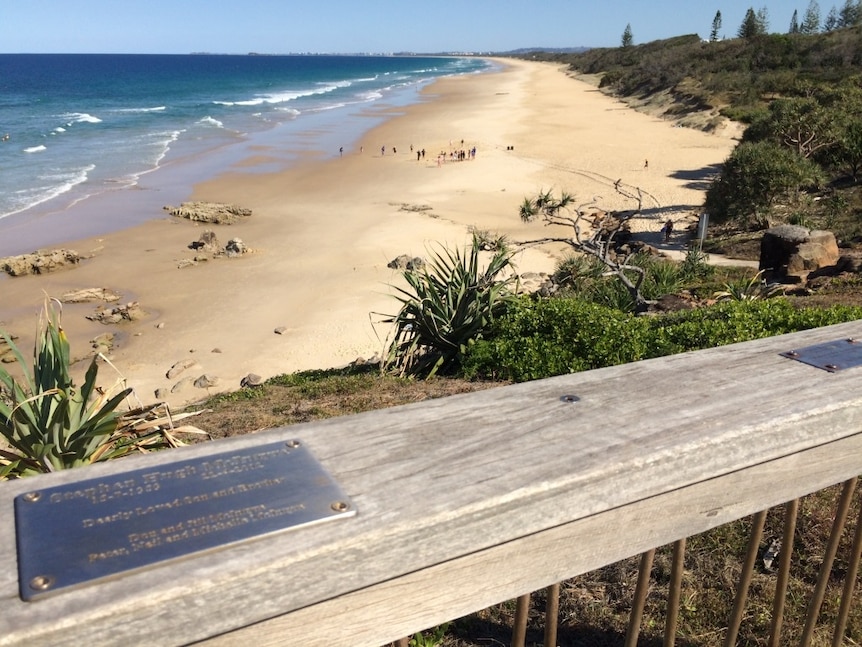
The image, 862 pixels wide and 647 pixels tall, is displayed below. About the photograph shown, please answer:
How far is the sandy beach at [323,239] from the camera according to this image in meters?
14.2

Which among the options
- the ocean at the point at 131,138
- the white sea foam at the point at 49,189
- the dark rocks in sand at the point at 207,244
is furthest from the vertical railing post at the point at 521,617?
the white sea foam at the point at 49,189

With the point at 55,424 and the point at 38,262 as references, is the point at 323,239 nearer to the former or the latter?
the point at 38,262

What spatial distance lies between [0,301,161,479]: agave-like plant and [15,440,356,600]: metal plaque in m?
2.60

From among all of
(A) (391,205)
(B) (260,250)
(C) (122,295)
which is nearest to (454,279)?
(C) (122,295)

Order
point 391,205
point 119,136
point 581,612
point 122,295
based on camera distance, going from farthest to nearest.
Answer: point 119,136 → point 391,205 → point 122,295 → point 581,612

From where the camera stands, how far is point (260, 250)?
20.9 m

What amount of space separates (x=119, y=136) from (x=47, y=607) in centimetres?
4617

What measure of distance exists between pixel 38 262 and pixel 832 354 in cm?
1960

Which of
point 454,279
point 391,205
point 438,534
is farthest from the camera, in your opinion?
point 391,205

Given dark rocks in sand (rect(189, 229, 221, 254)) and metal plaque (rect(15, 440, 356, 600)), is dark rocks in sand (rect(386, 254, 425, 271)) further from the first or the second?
metal plaque (rect(15, 440, 356, 600))

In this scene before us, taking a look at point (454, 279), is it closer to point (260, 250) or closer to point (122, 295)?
point (122, 295)

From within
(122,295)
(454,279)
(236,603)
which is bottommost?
(122,295)

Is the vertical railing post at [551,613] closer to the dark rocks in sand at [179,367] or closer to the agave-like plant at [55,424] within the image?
the agave-like plant at [55,424]

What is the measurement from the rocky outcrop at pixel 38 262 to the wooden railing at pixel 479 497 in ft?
63.3
